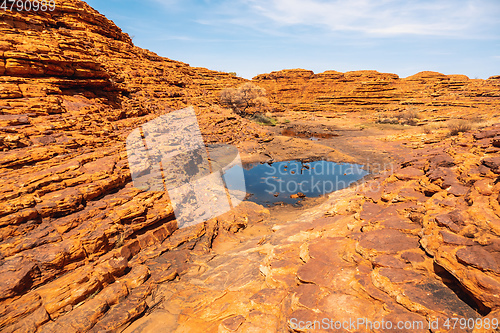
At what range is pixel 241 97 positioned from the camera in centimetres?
4253

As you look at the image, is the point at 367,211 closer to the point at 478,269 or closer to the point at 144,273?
the point at 478,269

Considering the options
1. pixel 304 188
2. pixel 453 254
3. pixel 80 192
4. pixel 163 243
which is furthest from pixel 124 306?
pixel 304 188

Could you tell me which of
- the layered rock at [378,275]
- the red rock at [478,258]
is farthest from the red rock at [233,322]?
the red rock at [478,258]

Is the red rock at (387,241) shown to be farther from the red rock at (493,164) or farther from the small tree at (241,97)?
the small tree at (241,97)

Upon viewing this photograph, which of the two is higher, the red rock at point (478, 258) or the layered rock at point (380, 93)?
the layered rock at point (380, 93)

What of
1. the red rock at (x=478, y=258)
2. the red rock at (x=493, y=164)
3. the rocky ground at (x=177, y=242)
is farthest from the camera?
the red rock at (x=493, y=164)

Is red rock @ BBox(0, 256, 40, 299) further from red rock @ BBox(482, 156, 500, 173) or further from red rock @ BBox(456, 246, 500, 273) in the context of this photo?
red rock @ BBox(482, 156, 500, 173)

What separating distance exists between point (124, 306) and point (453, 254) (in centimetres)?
667

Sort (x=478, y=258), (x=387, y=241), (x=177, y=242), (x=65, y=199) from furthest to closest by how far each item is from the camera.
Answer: (x=177, y=242)
(x=65, y=199)
(x=387, y=241)
(x=478, y=258)

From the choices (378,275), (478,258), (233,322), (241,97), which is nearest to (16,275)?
(233,322)

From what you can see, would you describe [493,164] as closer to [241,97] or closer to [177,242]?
[177,242]

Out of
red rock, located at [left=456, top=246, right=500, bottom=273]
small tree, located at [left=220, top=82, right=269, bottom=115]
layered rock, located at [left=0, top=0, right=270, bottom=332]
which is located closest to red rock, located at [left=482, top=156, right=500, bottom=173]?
red rock, located at [left=456, top=246, right=500, bottom=273]

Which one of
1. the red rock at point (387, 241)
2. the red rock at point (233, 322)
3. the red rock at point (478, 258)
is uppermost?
the red rock at point (478, 258)

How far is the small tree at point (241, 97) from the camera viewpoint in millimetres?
42156
